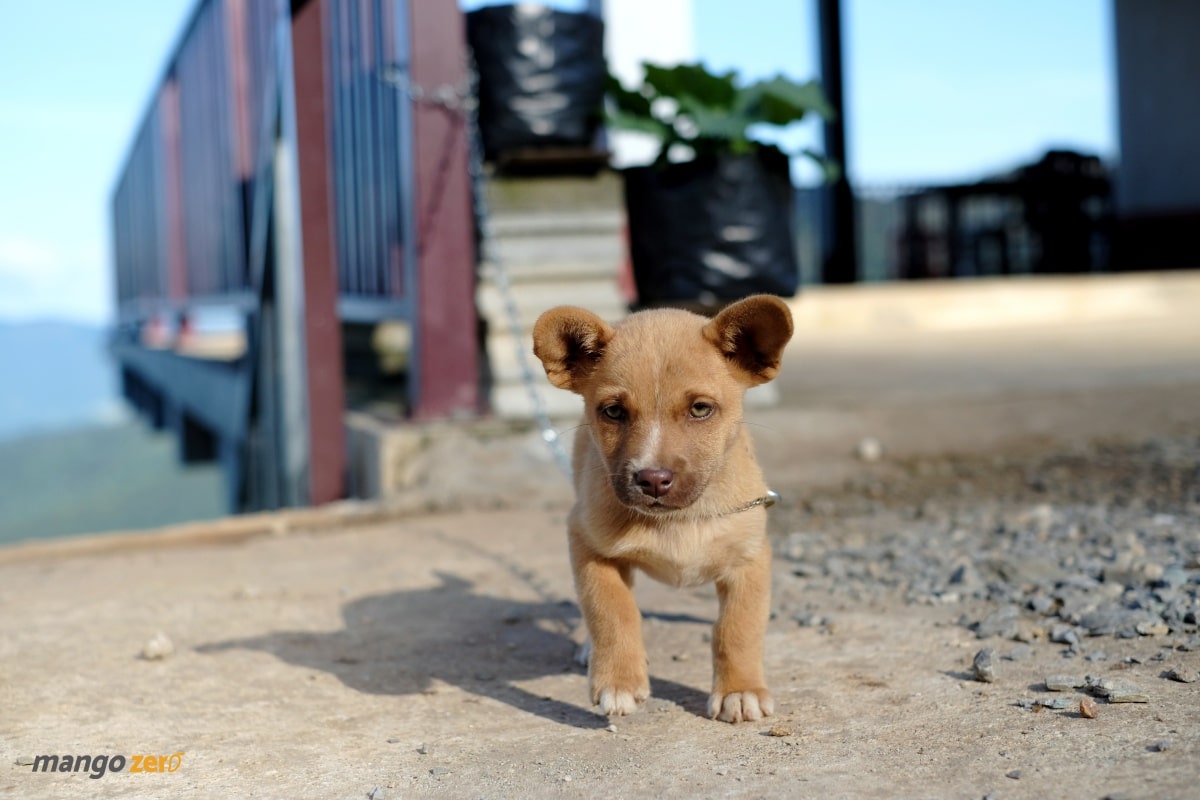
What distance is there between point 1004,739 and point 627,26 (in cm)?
687

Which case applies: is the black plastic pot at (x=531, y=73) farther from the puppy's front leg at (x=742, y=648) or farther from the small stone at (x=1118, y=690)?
the small stone at (x=1118, y=690)

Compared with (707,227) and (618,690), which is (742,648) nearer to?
(618,690)

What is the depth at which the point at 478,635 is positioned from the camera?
3189 millimetres

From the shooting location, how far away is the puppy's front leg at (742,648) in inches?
94.6

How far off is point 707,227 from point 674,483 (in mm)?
3500

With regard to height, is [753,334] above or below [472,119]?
below

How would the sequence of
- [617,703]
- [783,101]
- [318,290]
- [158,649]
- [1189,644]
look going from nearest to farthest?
[617,703] < [1189,644] < [158,649] < [783,101] < [318,290]

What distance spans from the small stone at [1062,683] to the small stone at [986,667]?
125 mm

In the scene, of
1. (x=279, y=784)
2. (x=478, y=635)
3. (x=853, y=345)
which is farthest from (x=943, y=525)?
(x=853, y=345)

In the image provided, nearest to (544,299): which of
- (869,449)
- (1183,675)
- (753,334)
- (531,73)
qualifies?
(531,73)

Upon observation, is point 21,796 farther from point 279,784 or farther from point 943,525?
point 943,525

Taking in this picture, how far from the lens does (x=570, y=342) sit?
255 centimetres

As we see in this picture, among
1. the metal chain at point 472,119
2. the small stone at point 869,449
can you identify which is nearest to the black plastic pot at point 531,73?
the metal chain at point 472,119

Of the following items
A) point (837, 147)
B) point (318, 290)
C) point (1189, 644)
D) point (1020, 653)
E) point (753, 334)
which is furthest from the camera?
point (837, 147)
